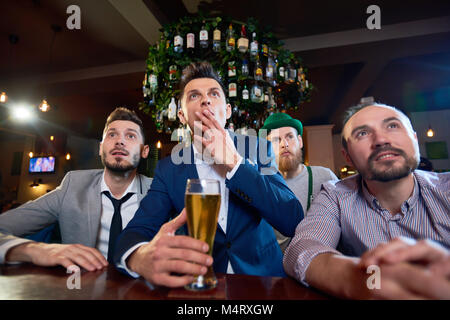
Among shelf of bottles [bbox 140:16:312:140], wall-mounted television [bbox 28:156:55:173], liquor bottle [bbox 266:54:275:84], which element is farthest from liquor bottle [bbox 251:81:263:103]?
wall-mounted television [bbox 28:156:55:173]

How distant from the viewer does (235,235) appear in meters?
1.15

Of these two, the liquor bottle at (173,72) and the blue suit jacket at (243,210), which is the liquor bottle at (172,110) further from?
the blue suit jacket at (243,210)

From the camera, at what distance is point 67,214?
54.6 inches

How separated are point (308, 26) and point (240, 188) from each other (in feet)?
12.3

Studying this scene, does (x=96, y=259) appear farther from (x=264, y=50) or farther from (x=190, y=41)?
(x=264, y=50)

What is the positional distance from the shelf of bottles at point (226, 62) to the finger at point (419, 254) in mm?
1930

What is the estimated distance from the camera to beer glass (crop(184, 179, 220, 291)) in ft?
1.96

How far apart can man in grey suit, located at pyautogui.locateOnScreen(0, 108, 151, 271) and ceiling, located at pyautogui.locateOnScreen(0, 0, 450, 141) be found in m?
2.48

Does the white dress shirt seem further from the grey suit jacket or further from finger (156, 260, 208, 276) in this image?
finger (156, 260, 208, 276)

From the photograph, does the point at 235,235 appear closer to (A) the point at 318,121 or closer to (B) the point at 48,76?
(B) the point at 48,76

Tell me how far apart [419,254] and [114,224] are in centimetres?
135

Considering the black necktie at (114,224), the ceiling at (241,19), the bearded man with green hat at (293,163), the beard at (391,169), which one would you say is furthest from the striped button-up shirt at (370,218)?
the ceiling at (241,19)

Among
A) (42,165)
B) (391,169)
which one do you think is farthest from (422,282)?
(42,165)

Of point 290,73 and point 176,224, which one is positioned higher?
point 290,73
